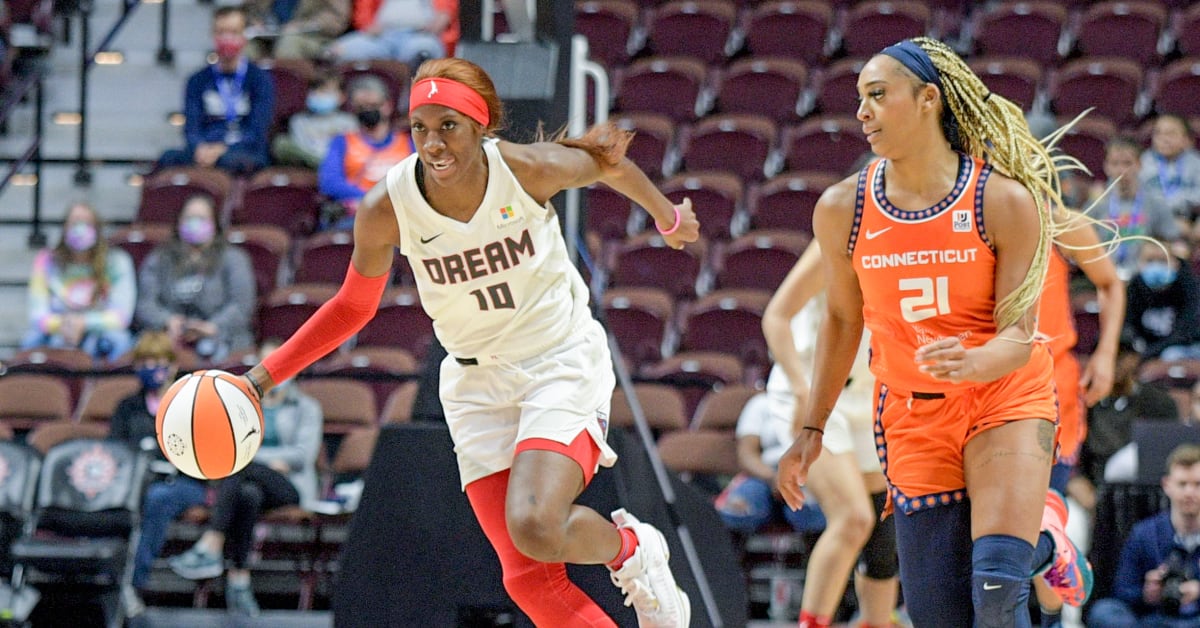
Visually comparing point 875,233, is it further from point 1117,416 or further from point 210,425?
point 1117,416

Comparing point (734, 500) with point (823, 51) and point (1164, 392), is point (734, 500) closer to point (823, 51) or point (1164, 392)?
point (1164, 392)

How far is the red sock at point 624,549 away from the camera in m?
5.04

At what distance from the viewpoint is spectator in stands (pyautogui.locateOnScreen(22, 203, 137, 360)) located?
10.3 metres

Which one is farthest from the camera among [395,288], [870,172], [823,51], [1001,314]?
[823,51]

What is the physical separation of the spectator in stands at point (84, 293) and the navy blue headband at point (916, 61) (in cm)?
709

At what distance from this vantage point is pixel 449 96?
465 cm

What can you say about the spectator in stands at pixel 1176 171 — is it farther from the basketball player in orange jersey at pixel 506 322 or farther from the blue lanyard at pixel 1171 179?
the basketball player in orange jersey at pixel 506 322

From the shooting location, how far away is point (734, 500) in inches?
331

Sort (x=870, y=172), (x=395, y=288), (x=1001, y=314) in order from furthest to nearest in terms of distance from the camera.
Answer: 1. (x=395, y=288)
2. (x=870, y=172)
3. (x=1001, y=314)

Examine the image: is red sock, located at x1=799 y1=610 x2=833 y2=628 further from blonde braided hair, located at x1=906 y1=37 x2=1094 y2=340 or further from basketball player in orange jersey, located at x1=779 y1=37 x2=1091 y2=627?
blonde braided hair, located at x1=906 y1=37 x2=1094 y2=340

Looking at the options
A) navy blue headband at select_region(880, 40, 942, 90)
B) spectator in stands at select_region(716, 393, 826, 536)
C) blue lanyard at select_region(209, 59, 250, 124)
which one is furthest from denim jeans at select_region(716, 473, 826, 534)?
blue lanyard at select_region(209, 59, 250, 124)

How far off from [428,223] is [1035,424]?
1801 mm

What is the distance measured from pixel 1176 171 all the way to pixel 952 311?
279 inches

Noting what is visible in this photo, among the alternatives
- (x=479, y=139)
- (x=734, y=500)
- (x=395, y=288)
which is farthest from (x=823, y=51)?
(x=479, y=139)
